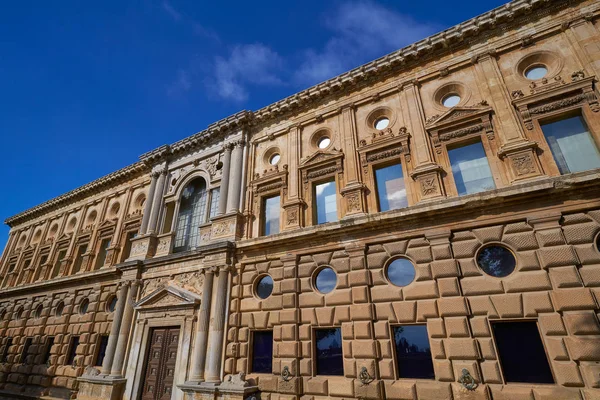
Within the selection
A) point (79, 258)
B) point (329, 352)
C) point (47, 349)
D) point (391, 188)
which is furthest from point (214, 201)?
point (47, 349)

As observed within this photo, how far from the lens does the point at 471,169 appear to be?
9922mm

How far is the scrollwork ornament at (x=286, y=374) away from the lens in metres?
9.67

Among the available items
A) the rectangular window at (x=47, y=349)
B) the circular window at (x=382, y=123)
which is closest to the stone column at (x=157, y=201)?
the rectangular window at (x=47, y=349)

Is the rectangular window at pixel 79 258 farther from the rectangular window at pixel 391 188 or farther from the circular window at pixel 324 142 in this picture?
the rectangular window at pixel 391 188

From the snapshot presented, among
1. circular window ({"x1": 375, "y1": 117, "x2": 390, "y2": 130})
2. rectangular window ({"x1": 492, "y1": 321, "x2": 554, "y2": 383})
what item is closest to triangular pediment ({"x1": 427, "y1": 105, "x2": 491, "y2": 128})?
circular window ({"x1": 375, "y1": 117, "x2": 390, "y2": 130})

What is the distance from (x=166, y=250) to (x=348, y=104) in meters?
11.2

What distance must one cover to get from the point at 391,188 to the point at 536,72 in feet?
19.4

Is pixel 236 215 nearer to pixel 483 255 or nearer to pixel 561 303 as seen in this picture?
pixel 483 255

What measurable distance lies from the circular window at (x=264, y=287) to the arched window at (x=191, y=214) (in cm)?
486

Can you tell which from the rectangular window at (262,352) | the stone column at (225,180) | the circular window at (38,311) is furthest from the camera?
the circular window at (38,311)

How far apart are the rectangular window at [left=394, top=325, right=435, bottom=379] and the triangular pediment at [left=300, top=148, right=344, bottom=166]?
6.60 meters

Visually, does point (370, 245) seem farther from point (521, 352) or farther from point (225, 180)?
point (225, 180)

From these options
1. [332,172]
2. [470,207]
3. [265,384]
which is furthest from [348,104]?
[265,384]

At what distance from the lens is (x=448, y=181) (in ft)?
32.8
